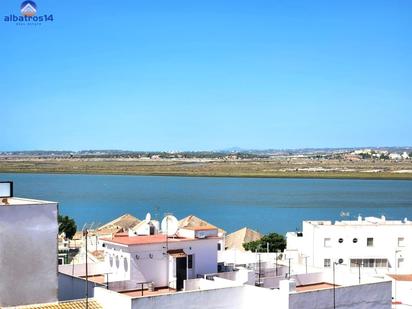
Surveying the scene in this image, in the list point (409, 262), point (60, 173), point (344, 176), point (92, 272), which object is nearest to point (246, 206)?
point (409, 262)

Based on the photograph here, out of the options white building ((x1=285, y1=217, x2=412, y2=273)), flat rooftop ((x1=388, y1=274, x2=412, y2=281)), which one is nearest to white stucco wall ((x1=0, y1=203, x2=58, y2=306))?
flat rooftop ((x1=388, y1=274, x2=412, y2=281))

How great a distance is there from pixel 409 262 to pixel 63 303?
1857 centimetres

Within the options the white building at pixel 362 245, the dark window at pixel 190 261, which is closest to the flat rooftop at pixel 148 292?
the dark window at pixel 190 261

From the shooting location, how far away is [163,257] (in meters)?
15.1

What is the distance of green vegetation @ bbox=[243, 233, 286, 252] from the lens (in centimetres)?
3231

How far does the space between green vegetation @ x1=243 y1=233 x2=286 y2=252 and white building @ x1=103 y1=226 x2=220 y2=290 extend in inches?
650

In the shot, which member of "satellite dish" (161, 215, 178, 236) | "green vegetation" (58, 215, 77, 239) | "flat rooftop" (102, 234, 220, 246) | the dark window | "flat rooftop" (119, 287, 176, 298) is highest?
"satellite dish" (161, 215, 178, 236)

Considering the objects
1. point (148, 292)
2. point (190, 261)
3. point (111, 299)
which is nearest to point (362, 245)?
point (190, 261)

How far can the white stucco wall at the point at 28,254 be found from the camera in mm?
12602

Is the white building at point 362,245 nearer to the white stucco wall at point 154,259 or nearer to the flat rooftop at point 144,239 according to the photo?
the white stucco wall at point 154,259

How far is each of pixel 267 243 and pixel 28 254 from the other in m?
Answer: 20.4

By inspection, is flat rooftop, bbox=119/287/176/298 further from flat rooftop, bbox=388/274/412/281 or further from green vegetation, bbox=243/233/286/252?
green vegetation, bbox=243/233/286/252

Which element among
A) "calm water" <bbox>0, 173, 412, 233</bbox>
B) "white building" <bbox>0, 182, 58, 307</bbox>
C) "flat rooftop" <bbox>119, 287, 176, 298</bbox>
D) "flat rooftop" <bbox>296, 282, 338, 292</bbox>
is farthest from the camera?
"calm water" <bbox>0, 173, 412, 233</bbox>

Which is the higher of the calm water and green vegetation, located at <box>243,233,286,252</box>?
green vegetation, located at <box>243,233,286,252</box>
